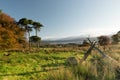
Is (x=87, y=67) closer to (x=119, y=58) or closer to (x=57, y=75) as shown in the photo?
(x=57, y=75)

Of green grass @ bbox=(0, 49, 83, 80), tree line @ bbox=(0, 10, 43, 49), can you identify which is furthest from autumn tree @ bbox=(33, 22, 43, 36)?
green grass @ bbox=(0, 49, 83, 80)

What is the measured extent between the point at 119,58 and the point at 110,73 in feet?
7.88

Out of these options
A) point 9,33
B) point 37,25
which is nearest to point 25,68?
point 9,33

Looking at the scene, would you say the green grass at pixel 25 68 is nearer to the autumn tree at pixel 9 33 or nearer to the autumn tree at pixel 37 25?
the autumn tree at pixel 9 33

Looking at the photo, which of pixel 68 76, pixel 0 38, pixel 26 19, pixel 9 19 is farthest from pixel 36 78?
pixel 26 19

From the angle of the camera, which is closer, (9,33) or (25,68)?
(25,68)

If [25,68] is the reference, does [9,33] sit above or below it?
above

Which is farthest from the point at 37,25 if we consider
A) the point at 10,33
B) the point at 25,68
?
the point at 25,68

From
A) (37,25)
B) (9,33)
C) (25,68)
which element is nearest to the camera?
(25,68)

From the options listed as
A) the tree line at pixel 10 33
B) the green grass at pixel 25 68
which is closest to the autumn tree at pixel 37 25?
the tree line at pixel 10 33

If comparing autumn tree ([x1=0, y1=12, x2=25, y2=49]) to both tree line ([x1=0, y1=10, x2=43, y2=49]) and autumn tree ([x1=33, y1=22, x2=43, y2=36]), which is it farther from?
autumn tree ([x1=33, y1=22, x2=43, y2=36])

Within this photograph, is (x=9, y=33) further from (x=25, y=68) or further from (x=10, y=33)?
(x=25, y=68)

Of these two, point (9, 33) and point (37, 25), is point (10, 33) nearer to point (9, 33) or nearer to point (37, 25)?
point (9, 33)

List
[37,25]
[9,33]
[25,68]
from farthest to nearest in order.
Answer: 1. [37,25]
2. [9,33]
3. [25,68]
